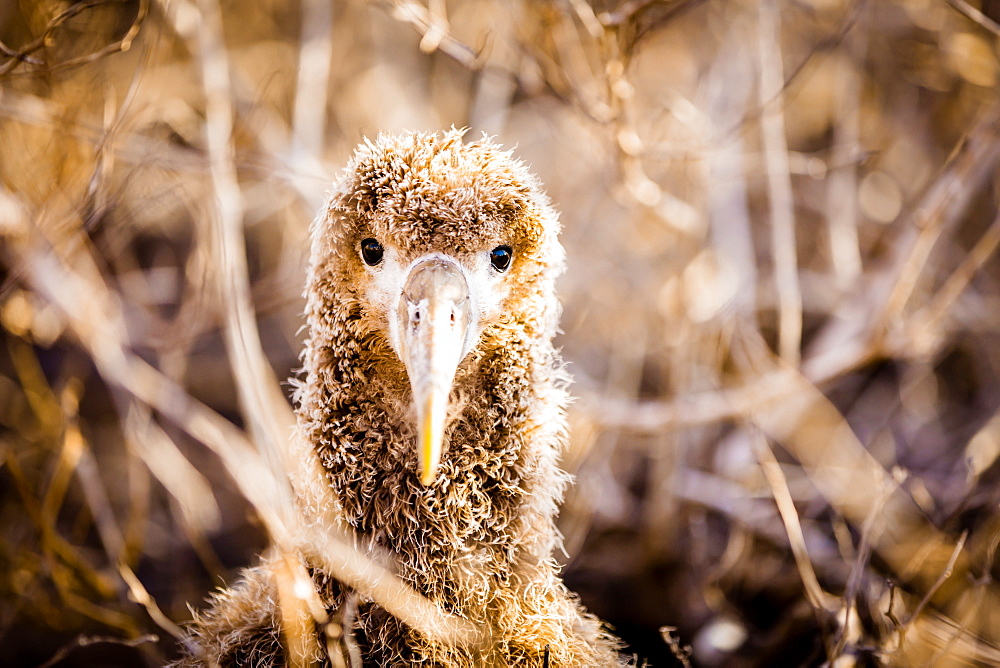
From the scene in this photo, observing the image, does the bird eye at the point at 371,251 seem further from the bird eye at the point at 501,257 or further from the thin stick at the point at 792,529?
the thin stick at the point at 792,529

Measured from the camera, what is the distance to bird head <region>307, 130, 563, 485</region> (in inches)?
55.5

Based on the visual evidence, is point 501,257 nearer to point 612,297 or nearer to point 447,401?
point 447,401

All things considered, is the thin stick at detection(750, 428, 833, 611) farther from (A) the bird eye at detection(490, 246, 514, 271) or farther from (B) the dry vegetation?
(A) the bird eye at detection(490, 246, 514, 271)

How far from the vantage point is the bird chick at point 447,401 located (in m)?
1.50

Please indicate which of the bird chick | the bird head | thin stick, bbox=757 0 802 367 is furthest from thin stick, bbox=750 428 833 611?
the bird head

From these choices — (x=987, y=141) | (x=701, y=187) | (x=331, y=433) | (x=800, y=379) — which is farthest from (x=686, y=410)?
(x=331, y=433)

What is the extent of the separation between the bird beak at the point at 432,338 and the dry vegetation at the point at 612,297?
0.44m

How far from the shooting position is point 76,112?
272 cm

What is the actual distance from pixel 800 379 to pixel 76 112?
115 inches

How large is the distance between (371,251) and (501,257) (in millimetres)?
269

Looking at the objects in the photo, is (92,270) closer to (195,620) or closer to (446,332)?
(195,620)

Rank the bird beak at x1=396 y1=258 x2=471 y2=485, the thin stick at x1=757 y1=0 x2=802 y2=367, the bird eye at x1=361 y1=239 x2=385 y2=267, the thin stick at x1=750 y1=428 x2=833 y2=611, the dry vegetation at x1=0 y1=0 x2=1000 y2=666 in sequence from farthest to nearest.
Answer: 1. the thin stick at x1=757 y1=0 x2=802 y2=367
2. the dry vegetation at x1=0 y1=0 x2=1000 y2=666
3. the thin stick at x1=750 y1=428 x2=833 y2=611
4. the bird eye at x1=361 y1=239 x2=385 y2=267
5. the bird beak at x1=396 y1=258 x2=471 y2=485

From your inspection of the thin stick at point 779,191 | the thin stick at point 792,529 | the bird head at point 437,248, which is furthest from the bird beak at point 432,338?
the thin stick at point 779,191

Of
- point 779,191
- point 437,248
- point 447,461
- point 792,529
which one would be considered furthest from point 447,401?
point 779,191
